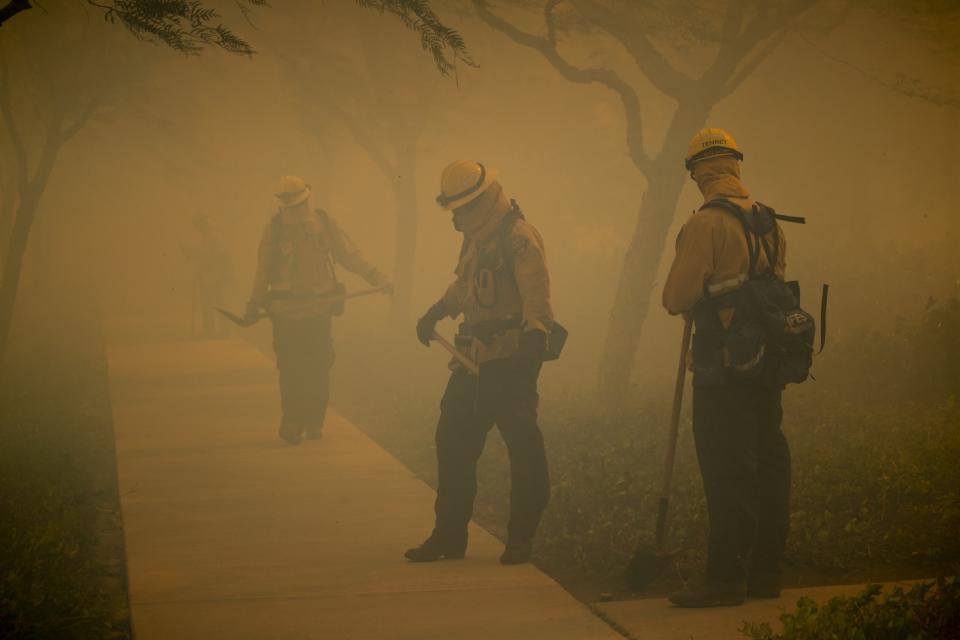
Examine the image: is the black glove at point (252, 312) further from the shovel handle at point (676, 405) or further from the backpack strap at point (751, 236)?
the backpack strap at point (751, 236)

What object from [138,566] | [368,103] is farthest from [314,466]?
[368,103]

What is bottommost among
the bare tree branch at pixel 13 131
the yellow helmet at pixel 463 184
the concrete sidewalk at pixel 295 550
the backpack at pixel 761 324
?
the concrete sidewalk at pixel 295 550

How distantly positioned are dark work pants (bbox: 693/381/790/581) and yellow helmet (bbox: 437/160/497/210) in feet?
5.73

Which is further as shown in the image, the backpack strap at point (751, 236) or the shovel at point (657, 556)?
the shovel at point (657, 556)

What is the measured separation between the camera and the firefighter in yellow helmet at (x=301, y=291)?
36.7 feet

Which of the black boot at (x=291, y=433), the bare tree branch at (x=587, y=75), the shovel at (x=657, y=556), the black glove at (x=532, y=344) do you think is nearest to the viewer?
the shovel at (x=657, y=556)

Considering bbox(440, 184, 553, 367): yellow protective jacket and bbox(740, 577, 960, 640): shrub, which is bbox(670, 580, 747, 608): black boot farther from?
bbox(440, 184, 553, 367): yellow protective jacket

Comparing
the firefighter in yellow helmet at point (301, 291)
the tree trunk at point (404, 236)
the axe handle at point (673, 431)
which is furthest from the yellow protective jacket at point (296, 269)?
the tree trunk at point (404, 236)

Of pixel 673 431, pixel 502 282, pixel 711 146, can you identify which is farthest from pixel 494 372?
pixel 711 146

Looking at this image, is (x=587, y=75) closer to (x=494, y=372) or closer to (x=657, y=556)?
(x=494, y=372)

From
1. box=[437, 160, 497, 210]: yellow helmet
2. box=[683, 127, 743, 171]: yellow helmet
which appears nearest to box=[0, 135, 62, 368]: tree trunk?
box=[437, 160, 497, 210]: yellow helmet

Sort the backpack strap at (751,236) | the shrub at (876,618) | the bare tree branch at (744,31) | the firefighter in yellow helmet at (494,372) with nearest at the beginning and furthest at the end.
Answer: the shrub at (876,618) → the backpack strap at (751,236) → the firefighter in yellow helmet at (494,372) → the bare tree branch at (744,31)

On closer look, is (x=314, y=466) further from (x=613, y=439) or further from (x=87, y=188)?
(x=87, y=188)

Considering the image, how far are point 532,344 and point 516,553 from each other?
115 centimetres
